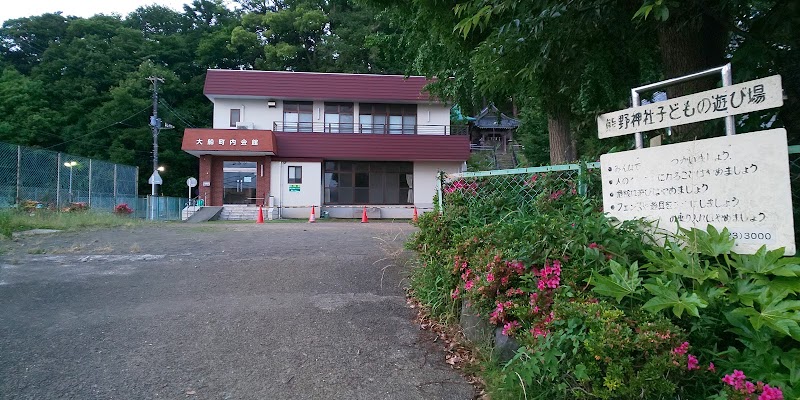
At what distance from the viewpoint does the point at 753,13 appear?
4934 millimetres

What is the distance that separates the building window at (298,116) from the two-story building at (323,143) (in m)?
0.06

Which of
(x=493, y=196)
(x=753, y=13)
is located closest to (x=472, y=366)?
(x=493, y=196)

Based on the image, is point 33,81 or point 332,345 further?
point 33,81

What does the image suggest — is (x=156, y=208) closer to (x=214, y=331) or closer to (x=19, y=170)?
(x=19, y=170)

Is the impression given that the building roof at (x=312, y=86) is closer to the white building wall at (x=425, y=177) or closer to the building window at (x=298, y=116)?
the building window at (x=298, y=116)

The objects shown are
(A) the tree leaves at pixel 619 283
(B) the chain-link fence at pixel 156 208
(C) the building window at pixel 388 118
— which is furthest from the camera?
(C) the building window at pixel 388 118

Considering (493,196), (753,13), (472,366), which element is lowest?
(472,366)

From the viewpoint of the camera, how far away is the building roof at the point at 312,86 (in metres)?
23.0

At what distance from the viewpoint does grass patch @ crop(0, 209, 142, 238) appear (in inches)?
418

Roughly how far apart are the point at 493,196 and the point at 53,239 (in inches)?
396

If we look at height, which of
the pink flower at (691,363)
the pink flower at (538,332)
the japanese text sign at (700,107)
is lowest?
the pink flower at (691,363)

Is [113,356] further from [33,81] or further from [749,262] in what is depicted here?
[33,81]

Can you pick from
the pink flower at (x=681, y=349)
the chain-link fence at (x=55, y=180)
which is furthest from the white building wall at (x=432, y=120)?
the pink flower at (x=681, y=349)

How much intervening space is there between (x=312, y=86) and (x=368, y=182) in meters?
6.19
